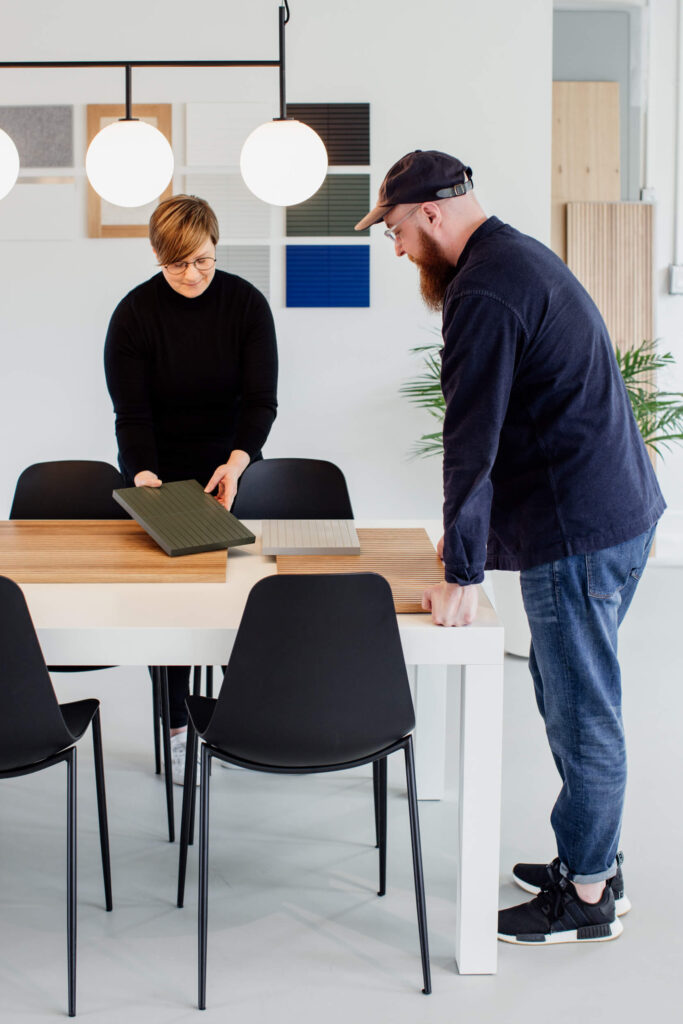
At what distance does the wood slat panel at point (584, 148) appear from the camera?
5570 mm

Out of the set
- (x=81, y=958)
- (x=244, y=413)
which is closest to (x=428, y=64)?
(x=244, y=413)

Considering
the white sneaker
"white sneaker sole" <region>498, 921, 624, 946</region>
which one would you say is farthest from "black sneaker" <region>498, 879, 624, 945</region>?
the white sneaker

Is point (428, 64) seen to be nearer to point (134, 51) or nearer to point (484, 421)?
point (134, 51)

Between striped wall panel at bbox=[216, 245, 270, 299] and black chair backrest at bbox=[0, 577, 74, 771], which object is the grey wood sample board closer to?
black chair backrest at bbox=[0, 577, 74, 771]

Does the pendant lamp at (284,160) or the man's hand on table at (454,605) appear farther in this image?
the pendant lamp at (284,160)

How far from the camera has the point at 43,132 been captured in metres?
4.70

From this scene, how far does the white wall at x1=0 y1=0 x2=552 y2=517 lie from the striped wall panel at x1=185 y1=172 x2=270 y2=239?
361mm

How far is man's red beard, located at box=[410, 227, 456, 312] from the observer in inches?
75.5

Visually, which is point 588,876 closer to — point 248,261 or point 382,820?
point 382,820

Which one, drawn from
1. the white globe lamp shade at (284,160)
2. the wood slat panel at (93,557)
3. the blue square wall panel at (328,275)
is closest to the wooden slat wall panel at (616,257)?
the blue square wall panel at (328,275)

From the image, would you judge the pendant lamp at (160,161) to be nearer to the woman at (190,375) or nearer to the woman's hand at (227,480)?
the woman at (190,375)

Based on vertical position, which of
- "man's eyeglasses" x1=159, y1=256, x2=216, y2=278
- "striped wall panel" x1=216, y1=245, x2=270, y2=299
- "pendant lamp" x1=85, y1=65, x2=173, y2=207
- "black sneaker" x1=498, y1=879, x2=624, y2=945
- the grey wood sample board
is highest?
"striped wall panel" x1=216, y1=245, x2=270, y2=299

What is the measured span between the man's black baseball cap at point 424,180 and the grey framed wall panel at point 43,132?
334 centimetres

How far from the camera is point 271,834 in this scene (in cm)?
256
